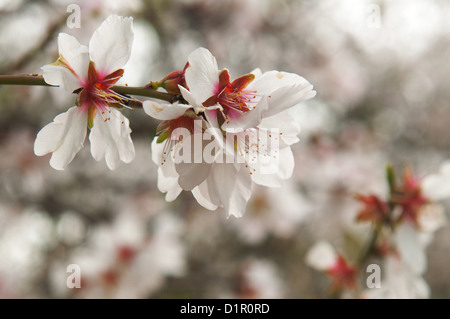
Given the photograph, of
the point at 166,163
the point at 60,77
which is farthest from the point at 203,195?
the point at 60,77

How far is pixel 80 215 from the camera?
9.43ft

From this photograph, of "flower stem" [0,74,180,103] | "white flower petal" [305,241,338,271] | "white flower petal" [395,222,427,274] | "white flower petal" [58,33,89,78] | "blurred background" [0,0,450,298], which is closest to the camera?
"flower stem" [0,74,180,103]

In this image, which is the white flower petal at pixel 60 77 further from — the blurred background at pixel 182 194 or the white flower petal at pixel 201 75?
the blurred background at pixel 182 194

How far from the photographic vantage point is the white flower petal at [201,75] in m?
0.72

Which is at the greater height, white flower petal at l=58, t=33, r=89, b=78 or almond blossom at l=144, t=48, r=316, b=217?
white flower petal at l=58, t=33, r=89, b=78

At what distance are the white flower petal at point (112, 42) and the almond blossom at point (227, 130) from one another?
13 cm

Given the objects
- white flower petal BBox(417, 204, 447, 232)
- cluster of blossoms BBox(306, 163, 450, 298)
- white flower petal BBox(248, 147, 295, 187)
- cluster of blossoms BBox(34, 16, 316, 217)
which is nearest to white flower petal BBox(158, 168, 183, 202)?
cluster of blossoms BBox(34, 16, 316, 217)

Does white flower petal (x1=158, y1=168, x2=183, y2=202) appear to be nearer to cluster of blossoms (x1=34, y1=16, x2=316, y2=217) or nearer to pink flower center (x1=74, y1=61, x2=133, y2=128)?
cluster of blossoms (x1=34, y1=16, x2=316, y2=217)

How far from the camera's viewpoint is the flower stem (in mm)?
660

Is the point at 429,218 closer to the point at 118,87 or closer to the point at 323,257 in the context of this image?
the point at 323,257

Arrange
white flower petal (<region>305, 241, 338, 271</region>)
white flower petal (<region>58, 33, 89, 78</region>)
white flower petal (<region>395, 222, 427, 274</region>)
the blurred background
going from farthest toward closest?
the blurred background
white flower petal (<region>305, 241, 338, 271</region>)
white flower petal (<region>395, 222, 427, 274</region>)
white flower petal (<region>58, 33, 89, 78</region>)

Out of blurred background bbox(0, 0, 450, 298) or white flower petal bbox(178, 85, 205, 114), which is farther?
blurred background bbox(0, 0, 450, 298)

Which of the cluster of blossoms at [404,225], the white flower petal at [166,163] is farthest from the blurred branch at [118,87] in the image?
the cluster of blossoms at [404,225]
